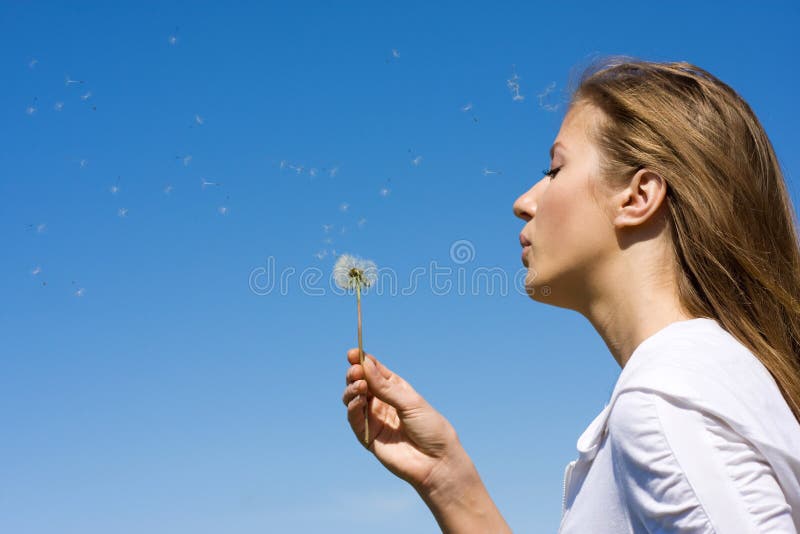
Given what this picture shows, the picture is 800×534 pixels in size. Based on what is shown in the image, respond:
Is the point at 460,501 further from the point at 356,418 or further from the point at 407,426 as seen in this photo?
A: the point at 356,418

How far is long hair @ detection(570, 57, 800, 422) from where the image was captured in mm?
2857

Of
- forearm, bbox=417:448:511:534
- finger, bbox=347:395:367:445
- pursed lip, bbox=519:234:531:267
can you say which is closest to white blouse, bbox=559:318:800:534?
pursed lip, bbox=519:234:531:267

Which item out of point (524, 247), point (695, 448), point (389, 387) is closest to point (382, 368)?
point (389, 387)

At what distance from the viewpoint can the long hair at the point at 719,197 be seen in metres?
2.86

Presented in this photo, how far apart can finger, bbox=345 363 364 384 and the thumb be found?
0.02 meters

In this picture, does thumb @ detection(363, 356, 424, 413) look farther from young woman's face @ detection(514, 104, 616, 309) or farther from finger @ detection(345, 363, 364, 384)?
young woman's face @ detection(514, 104, 616, 309)

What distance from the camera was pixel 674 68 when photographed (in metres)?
3.36

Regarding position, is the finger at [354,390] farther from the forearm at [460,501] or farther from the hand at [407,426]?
the forearm at [460,501]

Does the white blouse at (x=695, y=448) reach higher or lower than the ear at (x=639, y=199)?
lower

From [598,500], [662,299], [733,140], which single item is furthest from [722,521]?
[733,140]

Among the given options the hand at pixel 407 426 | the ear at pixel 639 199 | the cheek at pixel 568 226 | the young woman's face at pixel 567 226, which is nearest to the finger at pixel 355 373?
the hand at pixel 407 426

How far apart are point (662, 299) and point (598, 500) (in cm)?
78

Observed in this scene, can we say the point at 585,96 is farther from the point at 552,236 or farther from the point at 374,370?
the point at 374,370

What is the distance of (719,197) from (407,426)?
1811mm
